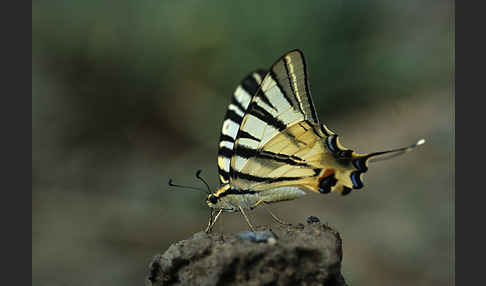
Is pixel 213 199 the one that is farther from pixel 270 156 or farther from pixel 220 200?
pixel 270 156

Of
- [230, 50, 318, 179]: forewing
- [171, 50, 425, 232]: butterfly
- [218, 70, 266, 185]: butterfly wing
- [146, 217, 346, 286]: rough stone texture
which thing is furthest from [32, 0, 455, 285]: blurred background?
[146, 217, 346, 286]: rough stone texture

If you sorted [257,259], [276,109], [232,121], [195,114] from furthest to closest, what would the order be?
[195,114]
[232,121]
[276,109]
[257,259]

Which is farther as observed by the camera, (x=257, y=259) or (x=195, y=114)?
(x=195, y=114)

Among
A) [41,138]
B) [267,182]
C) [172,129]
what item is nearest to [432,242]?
[267,182]

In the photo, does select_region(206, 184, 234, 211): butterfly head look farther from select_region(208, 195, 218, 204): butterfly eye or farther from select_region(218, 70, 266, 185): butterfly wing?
select_region(218, 70, 266, 185): butterfly wing

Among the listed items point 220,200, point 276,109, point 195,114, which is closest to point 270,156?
point 276,109

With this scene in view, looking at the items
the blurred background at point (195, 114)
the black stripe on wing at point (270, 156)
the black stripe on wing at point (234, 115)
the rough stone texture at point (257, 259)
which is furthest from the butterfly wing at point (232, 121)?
the blurred background at point (195, 114)
